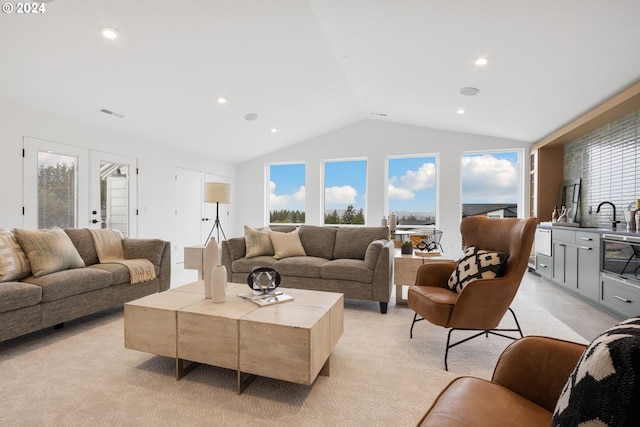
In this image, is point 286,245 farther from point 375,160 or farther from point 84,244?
point 375,160

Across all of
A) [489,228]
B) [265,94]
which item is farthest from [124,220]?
[489,228]

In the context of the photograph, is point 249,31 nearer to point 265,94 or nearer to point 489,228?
point 265,94

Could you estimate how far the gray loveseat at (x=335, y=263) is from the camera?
10.6 ft

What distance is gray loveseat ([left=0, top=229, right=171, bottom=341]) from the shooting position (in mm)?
2256

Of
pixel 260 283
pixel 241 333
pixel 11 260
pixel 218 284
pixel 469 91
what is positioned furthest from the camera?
pixel 469 91

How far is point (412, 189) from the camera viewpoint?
6.84m

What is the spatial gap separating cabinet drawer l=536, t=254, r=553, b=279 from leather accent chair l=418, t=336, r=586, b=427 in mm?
4286

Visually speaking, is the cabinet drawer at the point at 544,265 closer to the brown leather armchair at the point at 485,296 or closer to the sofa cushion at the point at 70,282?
the brown leather armchair at the point at 485,296

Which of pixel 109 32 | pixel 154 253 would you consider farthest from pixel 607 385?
pixel 109 32

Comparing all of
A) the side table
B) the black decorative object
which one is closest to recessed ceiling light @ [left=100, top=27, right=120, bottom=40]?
the black decorative object

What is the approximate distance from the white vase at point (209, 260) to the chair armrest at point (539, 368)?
5.54 feet

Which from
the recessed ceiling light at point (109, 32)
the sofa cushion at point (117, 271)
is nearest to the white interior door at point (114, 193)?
the sofa cushion at point (117, 271)

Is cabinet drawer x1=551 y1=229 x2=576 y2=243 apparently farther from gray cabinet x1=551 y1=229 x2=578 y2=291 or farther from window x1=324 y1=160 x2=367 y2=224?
window x1=324 y1=160 x2=367 y2=224

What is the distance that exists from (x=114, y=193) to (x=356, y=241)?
3.92 metres
